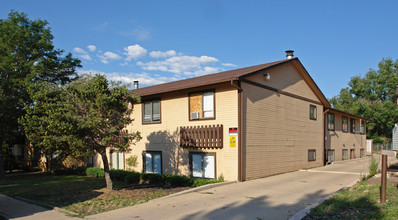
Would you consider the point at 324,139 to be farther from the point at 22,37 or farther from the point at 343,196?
the point at 22,37

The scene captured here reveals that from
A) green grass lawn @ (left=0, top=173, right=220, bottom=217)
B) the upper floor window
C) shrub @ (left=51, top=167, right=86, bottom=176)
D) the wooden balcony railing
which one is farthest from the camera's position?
the upper floor window

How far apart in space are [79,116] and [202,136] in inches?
235

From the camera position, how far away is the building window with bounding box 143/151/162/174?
687 inches

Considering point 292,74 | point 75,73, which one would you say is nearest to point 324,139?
point 292,74

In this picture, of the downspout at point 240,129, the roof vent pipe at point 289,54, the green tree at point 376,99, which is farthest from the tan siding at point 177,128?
the green tree at point 376,99

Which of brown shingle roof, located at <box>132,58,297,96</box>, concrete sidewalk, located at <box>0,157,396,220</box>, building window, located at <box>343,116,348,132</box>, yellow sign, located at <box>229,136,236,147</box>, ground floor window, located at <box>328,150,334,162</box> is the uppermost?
brown shingle roof, located at <box>132,58,297,96</box>

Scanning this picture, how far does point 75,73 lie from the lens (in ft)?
71.5

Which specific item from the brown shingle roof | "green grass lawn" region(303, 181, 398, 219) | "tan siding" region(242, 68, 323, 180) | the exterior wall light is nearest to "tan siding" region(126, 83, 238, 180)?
the brown shingle roof

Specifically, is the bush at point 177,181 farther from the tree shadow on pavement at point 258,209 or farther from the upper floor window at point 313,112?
the upper floor window at point 313,112

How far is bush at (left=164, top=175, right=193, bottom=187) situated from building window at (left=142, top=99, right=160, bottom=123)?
436 cm

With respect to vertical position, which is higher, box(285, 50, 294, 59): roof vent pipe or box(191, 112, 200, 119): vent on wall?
box(285, 50, 294, 59): roof vent pipe

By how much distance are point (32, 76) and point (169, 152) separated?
8.95 m

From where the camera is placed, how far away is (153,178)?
15.0 metres

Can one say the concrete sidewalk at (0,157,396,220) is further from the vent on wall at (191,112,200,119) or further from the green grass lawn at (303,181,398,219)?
the vent on wall at (191,112,200,119)
